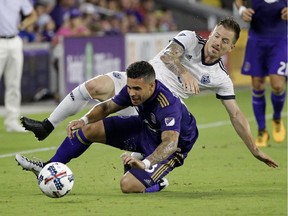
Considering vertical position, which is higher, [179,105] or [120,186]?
[179,105]

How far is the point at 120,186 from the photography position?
9414 mm

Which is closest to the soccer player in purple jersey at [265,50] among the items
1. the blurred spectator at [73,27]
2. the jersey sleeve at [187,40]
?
the jersey sleeve at [187,40]

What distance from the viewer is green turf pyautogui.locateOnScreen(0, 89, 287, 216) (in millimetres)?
8438

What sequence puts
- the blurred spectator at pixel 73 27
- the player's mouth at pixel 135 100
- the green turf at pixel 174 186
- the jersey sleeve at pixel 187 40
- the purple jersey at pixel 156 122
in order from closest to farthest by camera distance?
the green turf at pixel 174 186 → the player's mouth at pixel 135 100 → the purple jersey at pixel 156 122 → the jersey sleeve at pixel 187 40 → the blurred spectator at pixel 73 27

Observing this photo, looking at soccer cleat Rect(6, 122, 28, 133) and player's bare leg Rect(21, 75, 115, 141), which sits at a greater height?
player's bare leg Rect(21, 75, 115, 141)

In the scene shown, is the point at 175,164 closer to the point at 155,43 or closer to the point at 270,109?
the point at 270,109

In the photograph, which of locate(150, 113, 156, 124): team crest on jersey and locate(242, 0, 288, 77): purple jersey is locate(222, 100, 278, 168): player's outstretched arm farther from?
locate(242, 0, 288, 77): purple jersey

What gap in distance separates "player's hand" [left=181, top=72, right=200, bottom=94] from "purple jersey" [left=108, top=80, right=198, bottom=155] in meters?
0.19

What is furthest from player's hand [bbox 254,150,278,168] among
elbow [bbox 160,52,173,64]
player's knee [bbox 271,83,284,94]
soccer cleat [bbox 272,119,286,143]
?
soccer cleat [bbox 272,119,286,143]

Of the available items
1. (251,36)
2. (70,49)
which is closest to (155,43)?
(70,49)

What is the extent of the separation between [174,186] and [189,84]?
112 centimetres

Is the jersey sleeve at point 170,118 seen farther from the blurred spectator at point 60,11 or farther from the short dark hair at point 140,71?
the blurred spectator at point 60,11

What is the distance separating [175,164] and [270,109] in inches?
389

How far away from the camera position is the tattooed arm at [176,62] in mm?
9716
